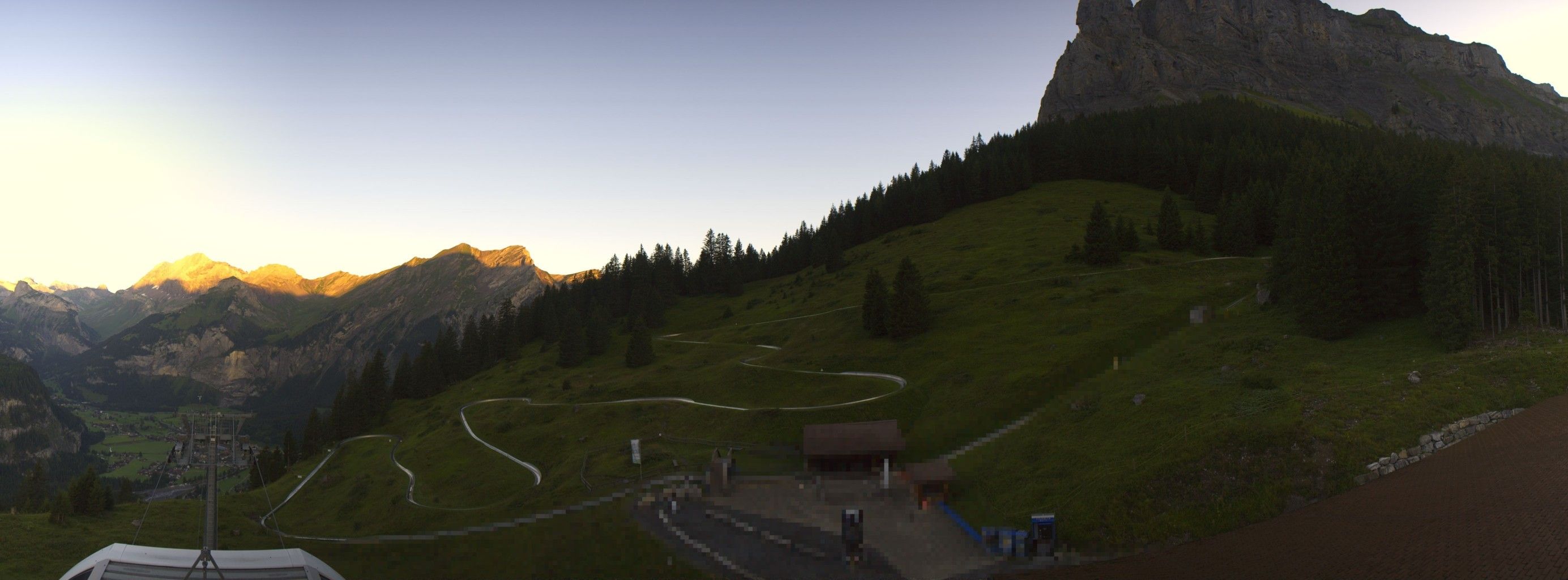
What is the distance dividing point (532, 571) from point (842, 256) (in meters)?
125

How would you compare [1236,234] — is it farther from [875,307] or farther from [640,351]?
[640,351]

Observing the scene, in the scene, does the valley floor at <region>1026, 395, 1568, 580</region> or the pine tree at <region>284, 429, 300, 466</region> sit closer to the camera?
the valley floor at <region>1026, 395, 1568, 580</region>

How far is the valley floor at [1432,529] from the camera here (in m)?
29.4

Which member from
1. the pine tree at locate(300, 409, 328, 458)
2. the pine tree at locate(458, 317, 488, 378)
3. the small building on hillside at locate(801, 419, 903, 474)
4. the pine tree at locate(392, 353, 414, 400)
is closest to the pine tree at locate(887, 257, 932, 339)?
the small building on hillside at locate(801, 419, 903, 474)

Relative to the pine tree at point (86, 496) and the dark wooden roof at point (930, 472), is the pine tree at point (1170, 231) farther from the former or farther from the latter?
the pine tree at point (86, 496)

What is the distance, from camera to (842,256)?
16288 centimetres

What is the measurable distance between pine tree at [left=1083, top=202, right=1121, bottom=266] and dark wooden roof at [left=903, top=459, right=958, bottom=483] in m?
67.8

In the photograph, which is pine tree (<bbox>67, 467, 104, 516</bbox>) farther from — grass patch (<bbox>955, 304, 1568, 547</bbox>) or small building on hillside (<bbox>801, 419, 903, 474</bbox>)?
grass patch (<bbox>955, 304, 1568, 547</bbox>)

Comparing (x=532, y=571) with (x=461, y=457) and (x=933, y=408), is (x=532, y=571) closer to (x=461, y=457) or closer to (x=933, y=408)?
(x=933, y=408)

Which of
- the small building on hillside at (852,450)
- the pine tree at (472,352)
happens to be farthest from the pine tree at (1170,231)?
the pine tree at (472,352)

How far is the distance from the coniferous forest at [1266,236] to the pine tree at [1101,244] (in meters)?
0.25

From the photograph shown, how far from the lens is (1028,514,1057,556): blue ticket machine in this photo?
39625 mm

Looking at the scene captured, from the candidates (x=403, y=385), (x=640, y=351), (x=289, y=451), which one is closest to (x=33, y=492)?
(x=289, y=451)

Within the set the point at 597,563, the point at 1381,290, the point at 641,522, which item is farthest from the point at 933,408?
the point at 1381,290
